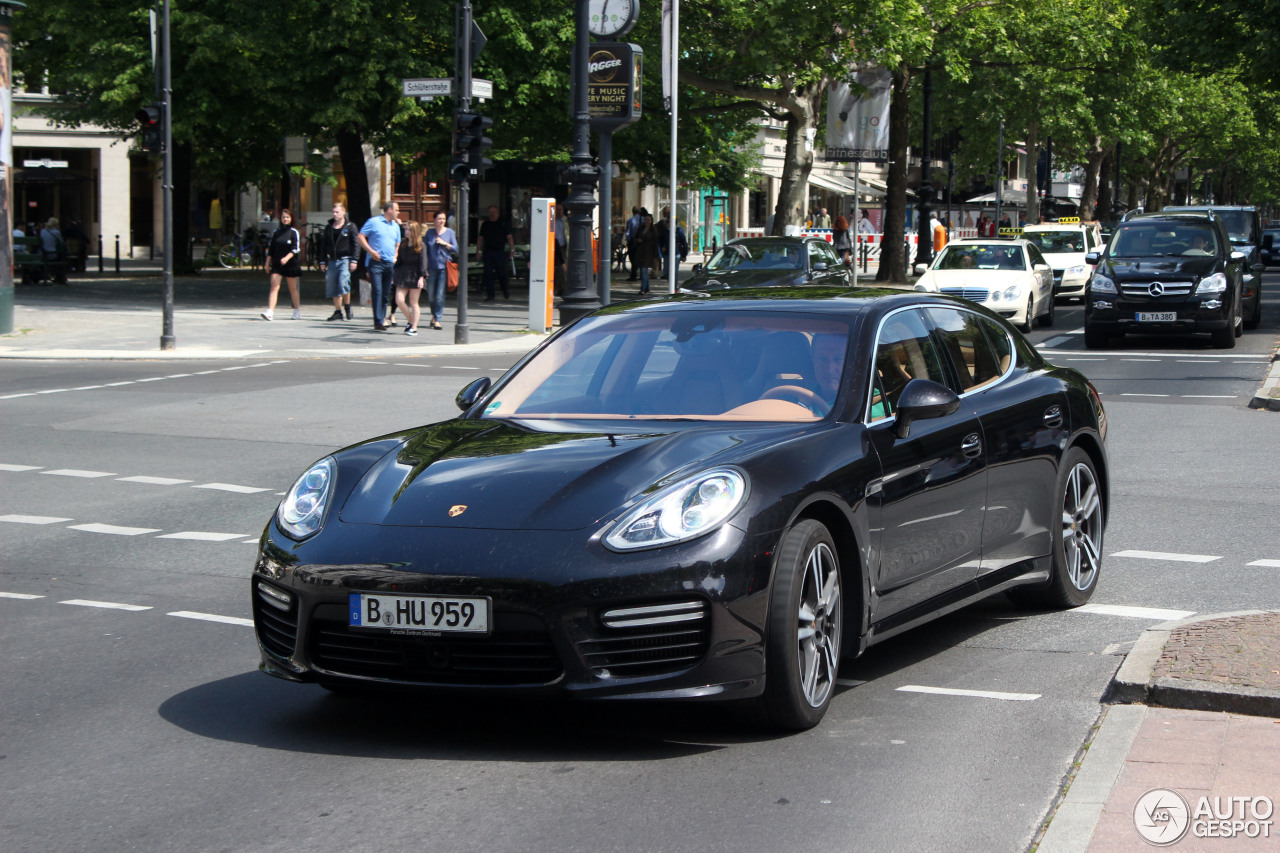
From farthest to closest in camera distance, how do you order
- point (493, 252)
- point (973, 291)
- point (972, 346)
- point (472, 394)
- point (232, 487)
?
point (493, 252), point (973, 291), point (232, 487), point (972, 346), point (472, 394)

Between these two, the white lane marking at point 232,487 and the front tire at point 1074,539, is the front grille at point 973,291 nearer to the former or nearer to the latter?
the white lane marking at point 232,487

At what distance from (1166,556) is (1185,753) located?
3741 millimetres

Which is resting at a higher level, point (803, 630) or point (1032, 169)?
point (1032, 169)

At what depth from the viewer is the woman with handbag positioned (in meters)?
25.0

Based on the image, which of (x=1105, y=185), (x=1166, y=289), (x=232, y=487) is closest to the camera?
(x=232, y=487)

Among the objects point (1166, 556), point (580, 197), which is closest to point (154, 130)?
point (580, 197)

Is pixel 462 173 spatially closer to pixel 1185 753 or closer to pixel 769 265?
pixel 769 265

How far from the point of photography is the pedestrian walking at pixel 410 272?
23641 millimetres

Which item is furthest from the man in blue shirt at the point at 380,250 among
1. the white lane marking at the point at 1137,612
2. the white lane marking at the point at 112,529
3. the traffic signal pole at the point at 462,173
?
the white lane marking at the point at 1137,612

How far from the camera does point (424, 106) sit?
30.8 m

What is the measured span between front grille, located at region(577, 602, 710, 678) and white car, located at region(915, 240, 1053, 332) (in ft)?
71.7

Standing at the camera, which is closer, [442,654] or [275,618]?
[442,654]

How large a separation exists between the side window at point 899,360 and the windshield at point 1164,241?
18100mm

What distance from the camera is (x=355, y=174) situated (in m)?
33.7
